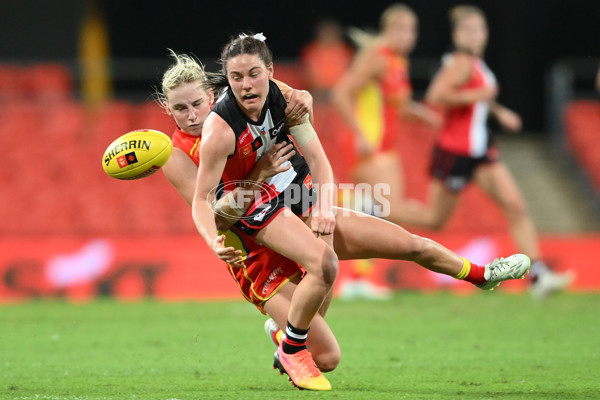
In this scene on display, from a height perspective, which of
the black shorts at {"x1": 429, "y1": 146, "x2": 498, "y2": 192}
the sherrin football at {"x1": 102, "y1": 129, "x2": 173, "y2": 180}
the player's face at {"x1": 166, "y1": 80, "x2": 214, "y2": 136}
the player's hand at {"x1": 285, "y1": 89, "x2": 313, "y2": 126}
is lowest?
the black shorts at {"x1": 429, "y1": 146, "x2": 498, "y2": 192}

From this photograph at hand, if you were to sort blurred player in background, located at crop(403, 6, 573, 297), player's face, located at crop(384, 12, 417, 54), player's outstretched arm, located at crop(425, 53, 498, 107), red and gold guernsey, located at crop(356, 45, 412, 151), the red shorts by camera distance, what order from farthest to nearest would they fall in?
1. red and gold guernsey, located at crop(356, 45, 412, 151)
2. player's face, located at crop(384, 12, 417, 54)
3. player's outstretched arm, located at crop(425, 53, 498, 107)
4. blurred player in background, located at crop(403, 6, 573, 297)
5. the red shorts

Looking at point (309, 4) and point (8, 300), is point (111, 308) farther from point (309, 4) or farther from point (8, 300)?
point (309, 4)

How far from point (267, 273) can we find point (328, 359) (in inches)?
25.7

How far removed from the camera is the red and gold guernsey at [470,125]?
9.60 meters

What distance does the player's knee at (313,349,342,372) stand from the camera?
18.0 feet

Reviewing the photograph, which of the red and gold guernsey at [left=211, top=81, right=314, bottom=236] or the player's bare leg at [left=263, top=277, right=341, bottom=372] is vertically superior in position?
the red and gold guernsey at [left=211, top=81, right=314, bottom=236]

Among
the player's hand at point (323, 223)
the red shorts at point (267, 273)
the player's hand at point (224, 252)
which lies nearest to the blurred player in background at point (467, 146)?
the red shorts at point (267, 273)

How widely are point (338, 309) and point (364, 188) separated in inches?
56.6

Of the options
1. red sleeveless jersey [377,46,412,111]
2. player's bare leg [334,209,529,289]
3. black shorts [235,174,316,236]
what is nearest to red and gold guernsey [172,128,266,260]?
black shorts [235,174,316,236]

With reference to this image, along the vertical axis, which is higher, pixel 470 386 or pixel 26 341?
pixel 470 386

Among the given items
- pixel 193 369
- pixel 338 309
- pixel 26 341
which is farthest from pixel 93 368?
pixel 338 309

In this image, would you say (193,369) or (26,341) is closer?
(193,369)

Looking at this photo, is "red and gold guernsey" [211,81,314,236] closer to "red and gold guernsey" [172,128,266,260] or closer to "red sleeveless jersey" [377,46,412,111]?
"red and gold guernsey" [172,128,266,260]

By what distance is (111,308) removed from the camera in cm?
995
